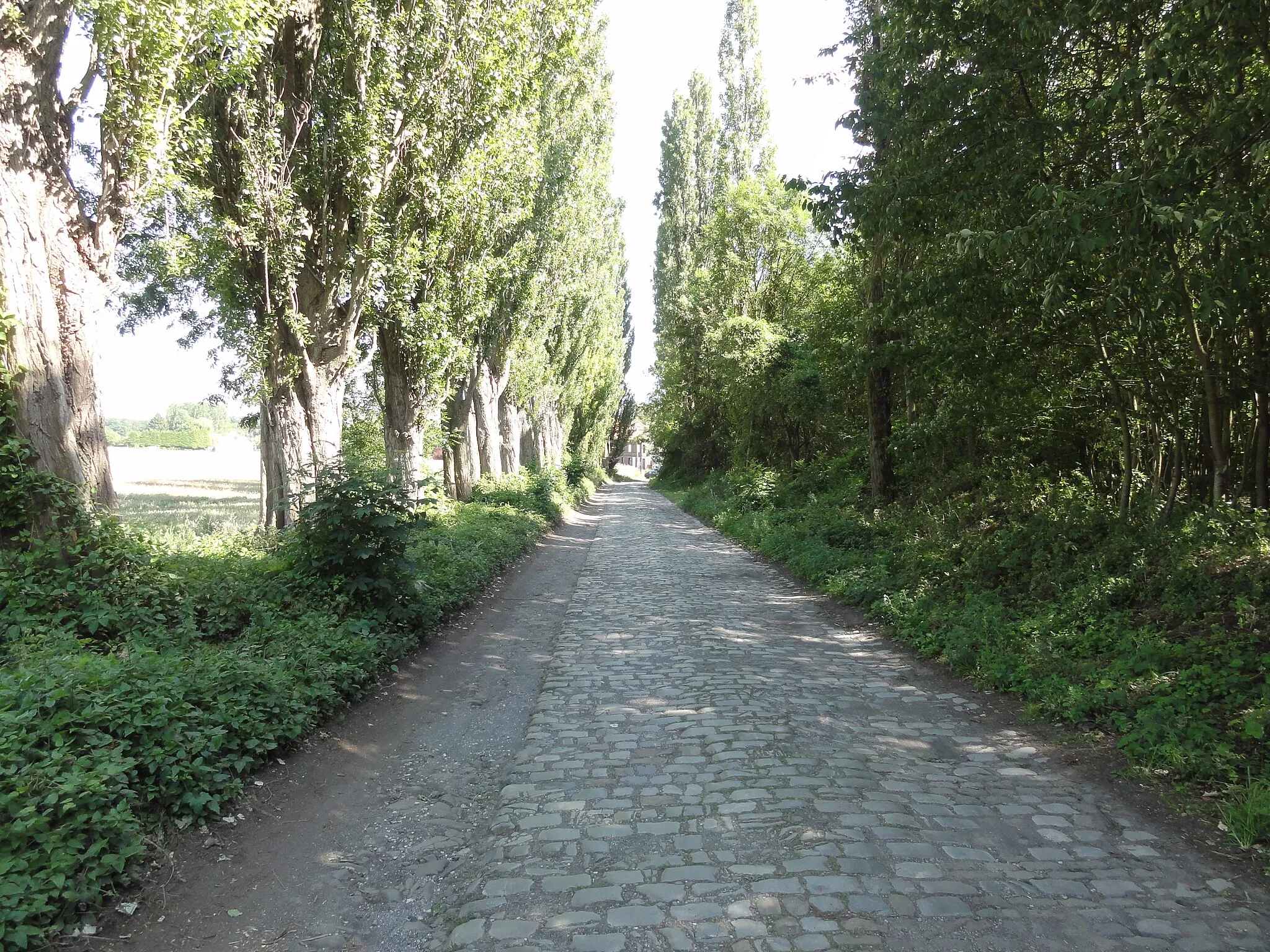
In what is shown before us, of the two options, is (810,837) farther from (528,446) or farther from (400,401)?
(528,446)

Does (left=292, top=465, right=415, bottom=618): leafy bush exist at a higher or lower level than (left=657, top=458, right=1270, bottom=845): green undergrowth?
higher

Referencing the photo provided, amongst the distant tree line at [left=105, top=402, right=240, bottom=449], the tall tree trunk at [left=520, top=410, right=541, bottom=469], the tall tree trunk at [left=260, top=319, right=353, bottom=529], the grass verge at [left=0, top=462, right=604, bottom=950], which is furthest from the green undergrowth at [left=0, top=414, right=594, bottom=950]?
the distant tree line at [left=105, top=402, right=240, bottom=449]

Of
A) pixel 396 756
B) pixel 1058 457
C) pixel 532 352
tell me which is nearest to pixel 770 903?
pixel 396 756

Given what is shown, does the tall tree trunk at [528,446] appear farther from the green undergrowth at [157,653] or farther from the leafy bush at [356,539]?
the leafy bush at [356,539]

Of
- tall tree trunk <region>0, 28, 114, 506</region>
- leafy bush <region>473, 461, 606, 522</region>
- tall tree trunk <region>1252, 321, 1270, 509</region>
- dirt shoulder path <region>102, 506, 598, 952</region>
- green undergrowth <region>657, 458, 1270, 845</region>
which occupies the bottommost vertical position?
dirt shoulder path <region>102, 506, 598, 952</region>

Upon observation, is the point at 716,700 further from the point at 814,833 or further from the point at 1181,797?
the point at 1181,797

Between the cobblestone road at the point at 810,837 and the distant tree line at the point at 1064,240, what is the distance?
3770 mm

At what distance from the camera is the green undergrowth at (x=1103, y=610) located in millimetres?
4844

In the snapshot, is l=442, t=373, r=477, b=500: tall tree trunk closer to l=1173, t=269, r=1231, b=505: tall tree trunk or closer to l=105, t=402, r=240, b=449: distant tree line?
l=1173, t=269, r=1231, b=505: tall tree trunk

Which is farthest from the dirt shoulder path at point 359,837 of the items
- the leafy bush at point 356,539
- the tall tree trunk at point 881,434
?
the tall tree trunk at point 881,434

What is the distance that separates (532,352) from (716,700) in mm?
16811

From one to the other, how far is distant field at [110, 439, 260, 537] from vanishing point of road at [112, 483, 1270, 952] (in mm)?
4370

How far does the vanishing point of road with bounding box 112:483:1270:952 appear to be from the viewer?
3.27 meters

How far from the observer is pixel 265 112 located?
997 cm
